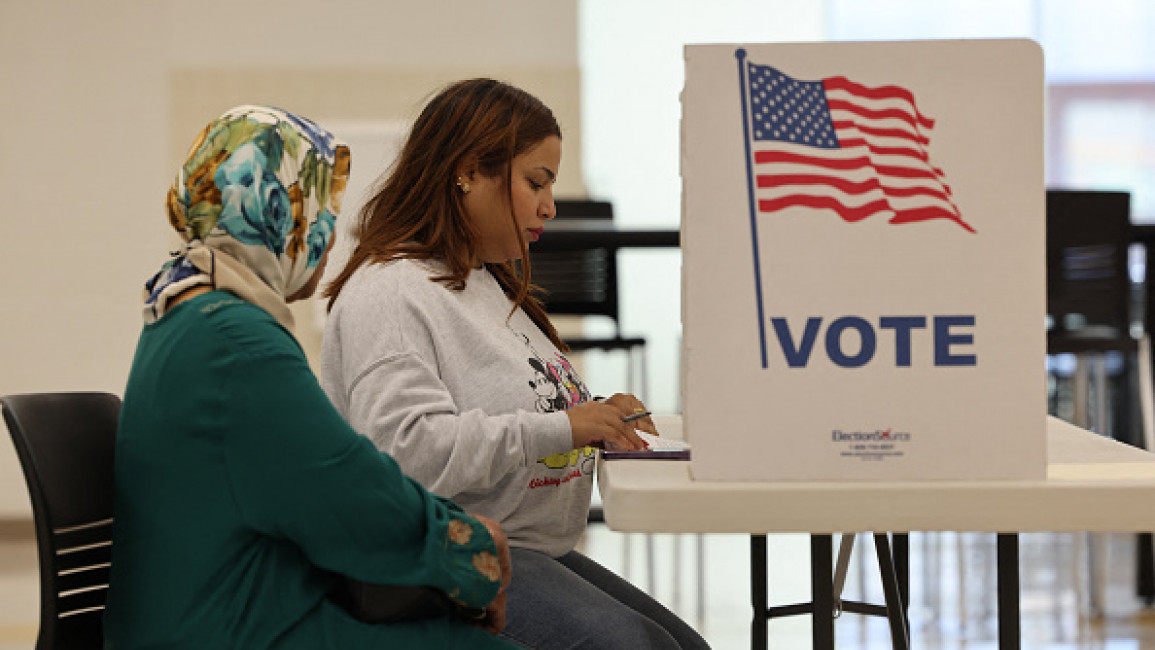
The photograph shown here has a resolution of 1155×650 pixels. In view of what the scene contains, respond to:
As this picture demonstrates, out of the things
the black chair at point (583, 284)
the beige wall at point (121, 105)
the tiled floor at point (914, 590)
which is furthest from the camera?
the beige wall at point (121, 105)

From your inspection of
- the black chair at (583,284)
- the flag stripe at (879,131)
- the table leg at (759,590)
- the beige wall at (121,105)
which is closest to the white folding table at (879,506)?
the flag stripe at (879,131)

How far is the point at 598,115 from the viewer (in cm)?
555

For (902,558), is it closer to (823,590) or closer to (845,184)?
(823,590)

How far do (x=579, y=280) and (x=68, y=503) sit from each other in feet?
8.91

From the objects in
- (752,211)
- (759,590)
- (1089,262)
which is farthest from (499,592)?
(1089,262)

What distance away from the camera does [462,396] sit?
1439mm

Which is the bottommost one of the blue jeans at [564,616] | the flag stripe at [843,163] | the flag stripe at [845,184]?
the blue jeans at [564,616]

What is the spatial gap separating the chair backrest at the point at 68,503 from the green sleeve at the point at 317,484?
→ 0.27 meters

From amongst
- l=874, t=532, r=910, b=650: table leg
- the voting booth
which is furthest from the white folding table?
l=874, t=532, r=910, b=650: table leg

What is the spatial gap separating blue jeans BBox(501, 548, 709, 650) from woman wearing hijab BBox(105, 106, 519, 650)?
144mm

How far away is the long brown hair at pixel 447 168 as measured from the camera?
1.54m

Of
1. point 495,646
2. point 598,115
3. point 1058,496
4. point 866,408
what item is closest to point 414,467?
point 495,646

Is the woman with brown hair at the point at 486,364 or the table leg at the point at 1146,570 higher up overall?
the woman with brown hair at the point at 486,364

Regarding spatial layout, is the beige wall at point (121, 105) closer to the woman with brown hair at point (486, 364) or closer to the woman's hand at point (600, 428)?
the woman with brown hair at point (486, 364)
